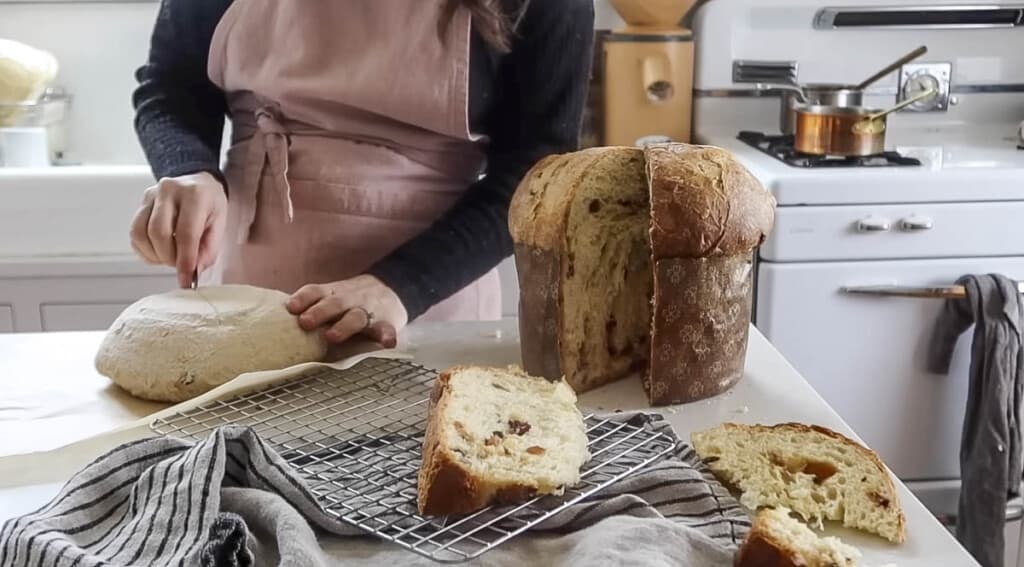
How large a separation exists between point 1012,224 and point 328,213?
3.86ft

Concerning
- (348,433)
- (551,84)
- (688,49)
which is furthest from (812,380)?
(348,433)

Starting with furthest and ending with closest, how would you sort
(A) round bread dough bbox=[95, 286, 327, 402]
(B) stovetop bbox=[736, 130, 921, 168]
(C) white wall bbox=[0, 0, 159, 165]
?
(C) white wall bbox=[0, 0, 159, 165] < (B) stovetop bbox=[736, 130, 921, 168] < (A) round bread dough bbox=[95, 286, 327, 402]

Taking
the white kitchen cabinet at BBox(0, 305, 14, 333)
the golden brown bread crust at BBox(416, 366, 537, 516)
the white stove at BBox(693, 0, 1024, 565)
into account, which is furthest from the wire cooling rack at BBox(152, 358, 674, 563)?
the white kitchen cabinet at BBox(0, 305, 14, 333)

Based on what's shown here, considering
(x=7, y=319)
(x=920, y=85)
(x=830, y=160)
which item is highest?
(x=920, y=85)

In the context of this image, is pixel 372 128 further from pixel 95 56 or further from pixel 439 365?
pixel 95 56

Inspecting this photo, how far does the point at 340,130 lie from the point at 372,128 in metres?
0.04

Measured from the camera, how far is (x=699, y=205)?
0.84m

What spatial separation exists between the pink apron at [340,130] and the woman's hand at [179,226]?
0.13 m

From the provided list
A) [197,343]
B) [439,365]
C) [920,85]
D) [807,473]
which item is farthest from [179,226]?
[920,85]

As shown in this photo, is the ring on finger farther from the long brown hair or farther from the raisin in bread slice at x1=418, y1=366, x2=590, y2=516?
the long brown hair

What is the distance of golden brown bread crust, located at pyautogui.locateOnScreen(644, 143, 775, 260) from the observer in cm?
84

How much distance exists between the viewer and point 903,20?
6.82 ft

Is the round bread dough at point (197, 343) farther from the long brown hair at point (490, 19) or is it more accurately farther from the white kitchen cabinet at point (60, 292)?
the white kitchen cabinet at point (60, 292)

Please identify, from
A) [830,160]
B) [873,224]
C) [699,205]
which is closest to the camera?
[699,205]
